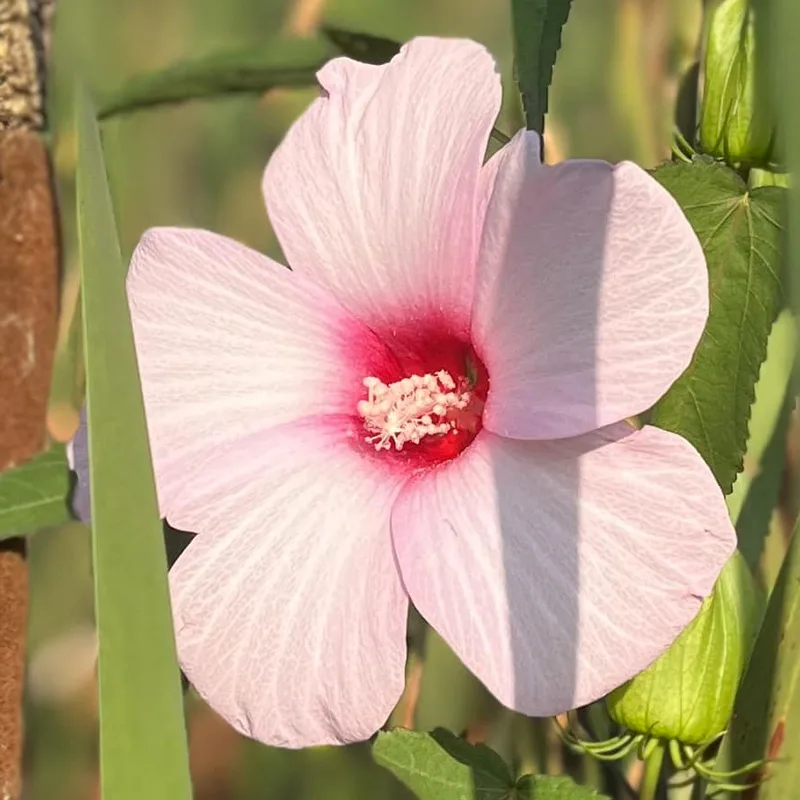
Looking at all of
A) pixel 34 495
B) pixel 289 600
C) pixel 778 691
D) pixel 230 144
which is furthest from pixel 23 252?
pixel 230 144

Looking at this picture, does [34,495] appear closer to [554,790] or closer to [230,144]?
[554,790]

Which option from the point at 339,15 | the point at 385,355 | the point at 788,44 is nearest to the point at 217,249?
the point at 385,355

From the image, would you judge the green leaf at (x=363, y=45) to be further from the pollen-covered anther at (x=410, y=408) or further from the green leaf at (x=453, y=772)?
the green leaf at (x=453, y=772)

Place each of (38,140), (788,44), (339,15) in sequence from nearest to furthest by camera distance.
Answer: (788,44), (38,140), (339,15)

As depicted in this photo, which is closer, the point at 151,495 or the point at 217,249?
the point at 151,495

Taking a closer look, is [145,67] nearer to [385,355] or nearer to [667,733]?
[385,355]

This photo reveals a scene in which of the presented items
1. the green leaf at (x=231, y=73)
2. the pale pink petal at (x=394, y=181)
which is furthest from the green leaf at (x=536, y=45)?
→ the green leaf at (x=231, y=73)

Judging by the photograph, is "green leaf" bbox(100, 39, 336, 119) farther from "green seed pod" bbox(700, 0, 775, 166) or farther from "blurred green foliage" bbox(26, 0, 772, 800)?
"green seed pod" bbox(700, 0, 775, 166)
